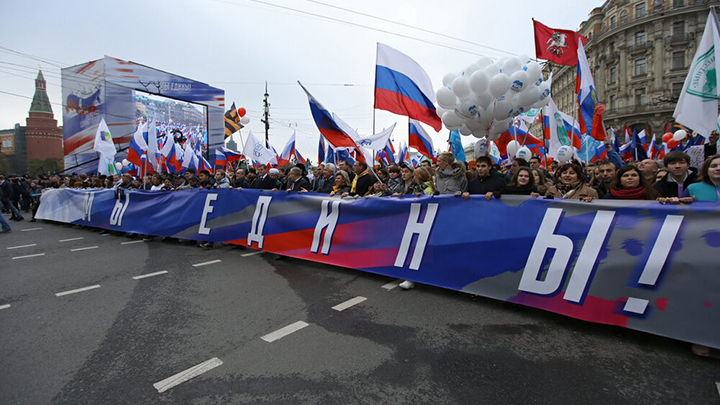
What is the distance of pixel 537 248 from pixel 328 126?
12.1 feet

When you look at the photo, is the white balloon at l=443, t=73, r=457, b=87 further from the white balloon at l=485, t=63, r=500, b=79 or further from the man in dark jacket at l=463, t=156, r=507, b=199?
the man in dark jacket at l=463, t=156, r=507, b=199

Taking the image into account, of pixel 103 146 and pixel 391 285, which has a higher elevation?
pixel 103 146

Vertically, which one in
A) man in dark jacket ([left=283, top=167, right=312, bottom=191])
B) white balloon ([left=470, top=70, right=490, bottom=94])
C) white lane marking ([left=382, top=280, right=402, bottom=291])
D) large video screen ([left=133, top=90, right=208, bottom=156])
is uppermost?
large video screen ([left=133, top=90, right=208, bottom=156])

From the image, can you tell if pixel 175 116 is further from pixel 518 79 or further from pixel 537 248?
pixel 537 248

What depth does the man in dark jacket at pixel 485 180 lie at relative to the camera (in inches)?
171

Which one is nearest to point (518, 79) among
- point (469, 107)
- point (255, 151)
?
point (469, 107)

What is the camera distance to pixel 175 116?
38.4 meters

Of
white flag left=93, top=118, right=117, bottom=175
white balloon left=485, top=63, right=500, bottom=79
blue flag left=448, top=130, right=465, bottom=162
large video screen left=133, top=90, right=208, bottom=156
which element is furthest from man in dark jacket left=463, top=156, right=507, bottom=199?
large video screen left=133, top=90, right=208, bottom=156

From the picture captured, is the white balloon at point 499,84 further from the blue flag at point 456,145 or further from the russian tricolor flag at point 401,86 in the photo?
the blue flag at point 456,145

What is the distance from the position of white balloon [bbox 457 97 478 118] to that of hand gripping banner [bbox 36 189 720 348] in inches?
118

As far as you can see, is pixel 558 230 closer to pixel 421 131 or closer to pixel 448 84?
pixel 448 84

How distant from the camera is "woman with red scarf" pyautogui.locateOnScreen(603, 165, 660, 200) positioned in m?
3.50

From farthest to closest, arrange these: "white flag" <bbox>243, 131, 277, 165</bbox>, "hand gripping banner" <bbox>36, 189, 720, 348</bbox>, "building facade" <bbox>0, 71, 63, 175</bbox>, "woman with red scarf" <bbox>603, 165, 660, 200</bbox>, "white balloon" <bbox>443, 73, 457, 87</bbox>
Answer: "building facade" <bbox>0, 71, 63, 175</bbox> < "white flag" <bbox>243, 131, 277, 165</bbox> < "white balloon" <bbox>443, 73, 457, 87</bbox> < "woman with red scarf" <bbox>603, 165, 660, 200</bbox> < "hand gripping banner" <bbox>36, 189, 720, 348</bbox>

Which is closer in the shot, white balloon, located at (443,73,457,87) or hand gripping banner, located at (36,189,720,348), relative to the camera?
hand gripping banner, located at (36,189,720,348)
